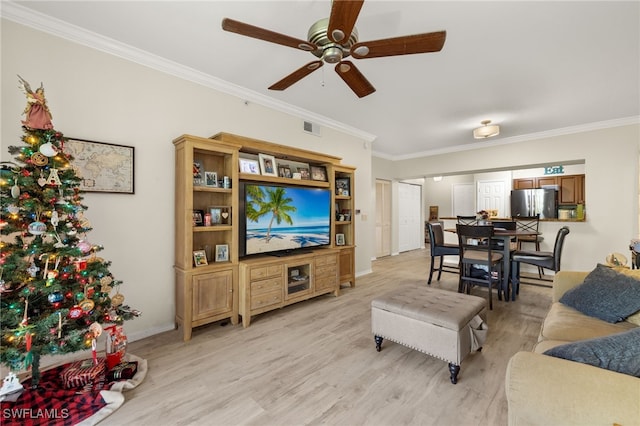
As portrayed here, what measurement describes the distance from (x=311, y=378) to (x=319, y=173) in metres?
2.81

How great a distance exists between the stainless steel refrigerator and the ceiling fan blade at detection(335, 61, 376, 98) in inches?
263

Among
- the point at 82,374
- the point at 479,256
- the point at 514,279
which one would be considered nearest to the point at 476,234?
the point at 479,256

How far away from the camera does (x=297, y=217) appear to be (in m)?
3.61

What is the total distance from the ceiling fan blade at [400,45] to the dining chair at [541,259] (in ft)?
10.6

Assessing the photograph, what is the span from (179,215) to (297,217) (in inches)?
56.0

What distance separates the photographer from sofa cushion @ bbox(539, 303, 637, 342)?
1.65 m

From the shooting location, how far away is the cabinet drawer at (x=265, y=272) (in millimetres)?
2961

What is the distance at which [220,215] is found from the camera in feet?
9.91

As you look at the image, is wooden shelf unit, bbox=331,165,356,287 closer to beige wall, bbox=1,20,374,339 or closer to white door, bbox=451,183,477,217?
beige wall, bbox=1,20,374,339

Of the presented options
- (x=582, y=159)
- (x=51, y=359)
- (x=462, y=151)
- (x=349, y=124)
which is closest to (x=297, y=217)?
(x=349, y=124)

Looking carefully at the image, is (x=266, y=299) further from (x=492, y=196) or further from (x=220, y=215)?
(x=492, y=196)

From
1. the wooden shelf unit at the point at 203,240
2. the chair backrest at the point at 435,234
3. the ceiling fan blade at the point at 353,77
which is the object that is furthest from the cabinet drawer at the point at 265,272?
the chair backrest at the point at 435,234

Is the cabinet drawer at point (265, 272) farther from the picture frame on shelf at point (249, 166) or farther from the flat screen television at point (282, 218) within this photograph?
the picture frame on shelf at point (249, 166)

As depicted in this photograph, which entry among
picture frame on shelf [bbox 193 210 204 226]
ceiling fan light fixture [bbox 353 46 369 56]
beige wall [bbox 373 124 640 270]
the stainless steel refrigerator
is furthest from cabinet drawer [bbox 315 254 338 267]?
the stainless steel refrigerator
